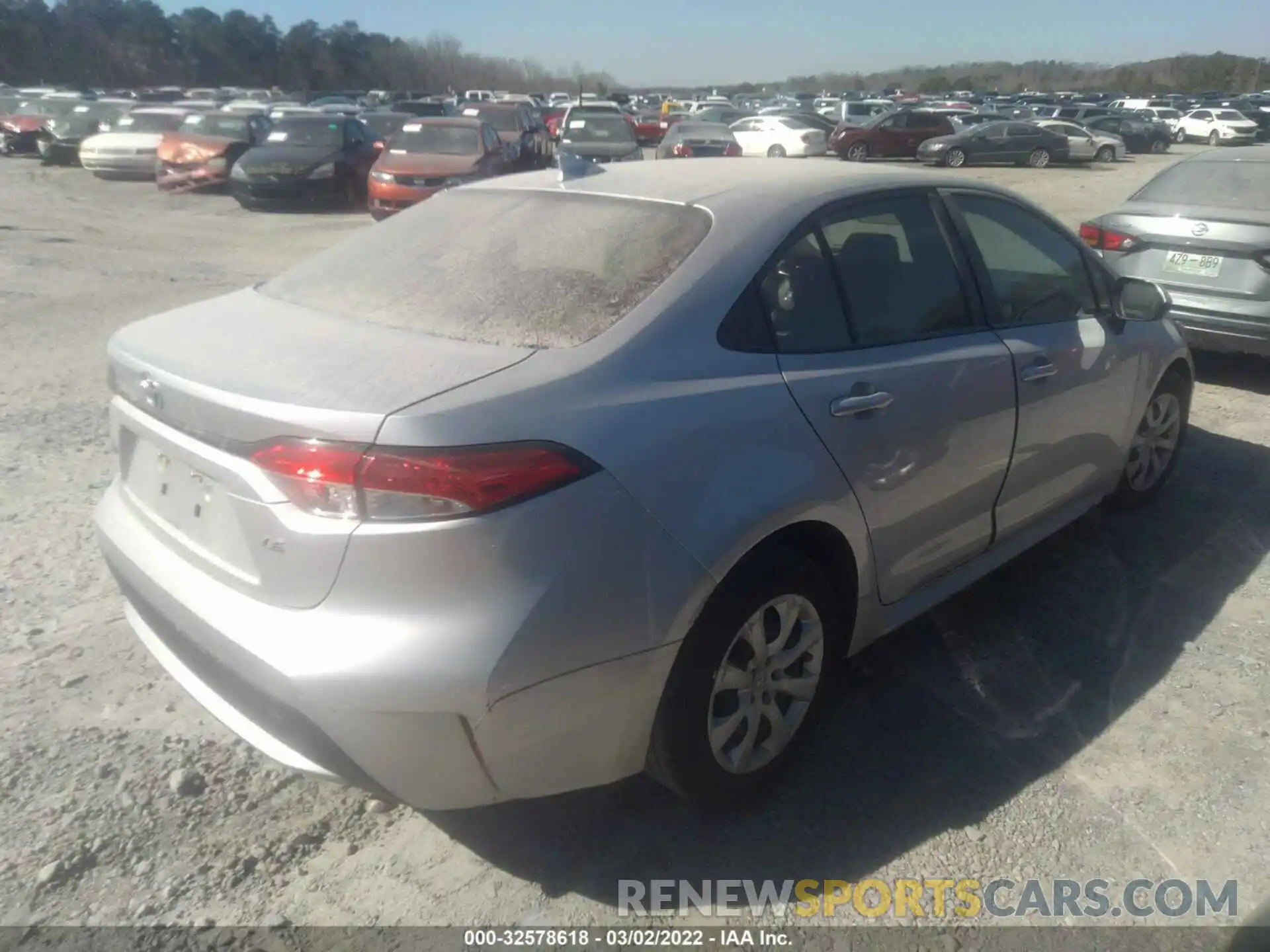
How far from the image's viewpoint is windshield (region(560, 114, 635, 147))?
1958 cm

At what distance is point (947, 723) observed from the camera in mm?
3309

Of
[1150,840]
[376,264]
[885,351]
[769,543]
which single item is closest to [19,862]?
[376,264]

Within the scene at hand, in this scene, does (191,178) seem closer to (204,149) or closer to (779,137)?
(204,149)

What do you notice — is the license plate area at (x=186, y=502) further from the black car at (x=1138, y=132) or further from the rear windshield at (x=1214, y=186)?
the black car at (x=1138, y=132)

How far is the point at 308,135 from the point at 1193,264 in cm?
1446

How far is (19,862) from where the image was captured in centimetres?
265

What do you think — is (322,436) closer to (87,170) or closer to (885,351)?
(885,351)

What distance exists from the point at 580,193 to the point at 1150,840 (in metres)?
2.46

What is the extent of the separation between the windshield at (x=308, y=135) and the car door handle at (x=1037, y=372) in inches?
614

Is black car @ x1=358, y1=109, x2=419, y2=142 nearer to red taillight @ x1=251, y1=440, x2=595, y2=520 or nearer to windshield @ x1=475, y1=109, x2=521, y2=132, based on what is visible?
windshield @ x1=475, y1=109, x2=521, y2=132

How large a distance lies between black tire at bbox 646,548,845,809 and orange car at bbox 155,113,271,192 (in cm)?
1755

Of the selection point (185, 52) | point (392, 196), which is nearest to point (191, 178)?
point (392, 196)

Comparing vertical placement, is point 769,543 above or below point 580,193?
below

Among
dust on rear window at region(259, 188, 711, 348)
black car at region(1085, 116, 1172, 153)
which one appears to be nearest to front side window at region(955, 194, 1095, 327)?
dust on rear window at region(259, 188, 711, 348)
